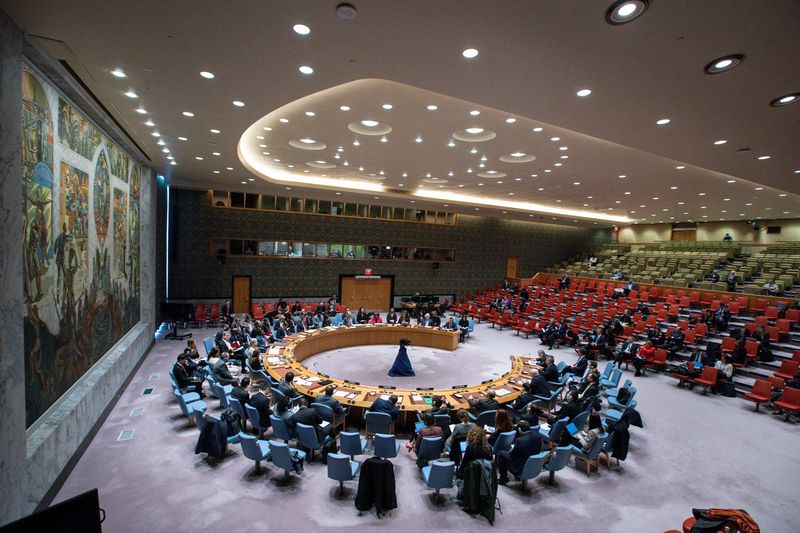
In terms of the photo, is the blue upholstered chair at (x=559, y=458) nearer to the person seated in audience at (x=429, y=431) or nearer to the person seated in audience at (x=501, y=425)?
the person seated in audience at (x=501, y=425)

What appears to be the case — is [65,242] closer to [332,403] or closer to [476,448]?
[332,403]

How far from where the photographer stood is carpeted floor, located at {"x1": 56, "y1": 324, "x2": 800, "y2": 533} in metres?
4.84

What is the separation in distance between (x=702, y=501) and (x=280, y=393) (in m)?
7.14

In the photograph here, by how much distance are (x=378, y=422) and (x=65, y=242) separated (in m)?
5.64

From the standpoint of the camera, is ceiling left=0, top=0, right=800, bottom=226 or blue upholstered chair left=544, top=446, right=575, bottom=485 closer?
ceiling left=0, top=0, right=800, bottom=226

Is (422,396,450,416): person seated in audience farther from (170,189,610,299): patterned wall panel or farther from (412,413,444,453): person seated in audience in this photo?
(170,189,610,299): patterned wall panel

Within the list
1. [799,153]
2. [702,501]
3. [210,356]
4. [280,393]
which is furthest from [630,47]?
[210,356]

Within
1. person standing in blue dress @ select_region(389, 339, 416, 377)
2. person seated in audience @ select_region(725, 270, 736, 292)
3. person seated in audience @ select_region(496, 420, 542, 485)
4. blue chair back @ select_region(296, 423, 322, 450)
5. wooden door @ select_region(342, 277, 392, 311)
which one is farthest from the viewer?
wooden door @ select_region(342, 277, 392, 311)

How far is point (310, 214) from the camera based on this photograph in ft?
63.7

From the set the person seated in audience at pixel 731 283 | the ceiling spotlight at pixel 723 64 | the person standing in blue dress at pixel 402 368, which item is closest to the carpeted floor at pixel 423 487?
the person standing in blue dress at pixel 402 368

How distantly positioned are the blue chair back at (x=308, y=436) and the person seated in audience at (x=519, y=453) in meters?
2.84

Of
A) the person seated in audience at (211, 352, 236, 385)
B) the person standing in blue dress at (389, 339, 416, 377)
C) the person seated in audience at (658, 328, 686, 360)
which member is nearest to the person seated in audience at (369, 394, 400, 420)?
the person seated in audience at (211, 352, 236, 385)

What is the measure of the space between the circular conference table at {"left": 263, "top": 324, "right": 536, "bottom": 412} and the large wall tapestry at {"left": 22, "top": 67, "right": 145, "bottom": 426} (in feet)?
11.8

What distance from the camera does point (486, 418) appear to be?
690 cm
